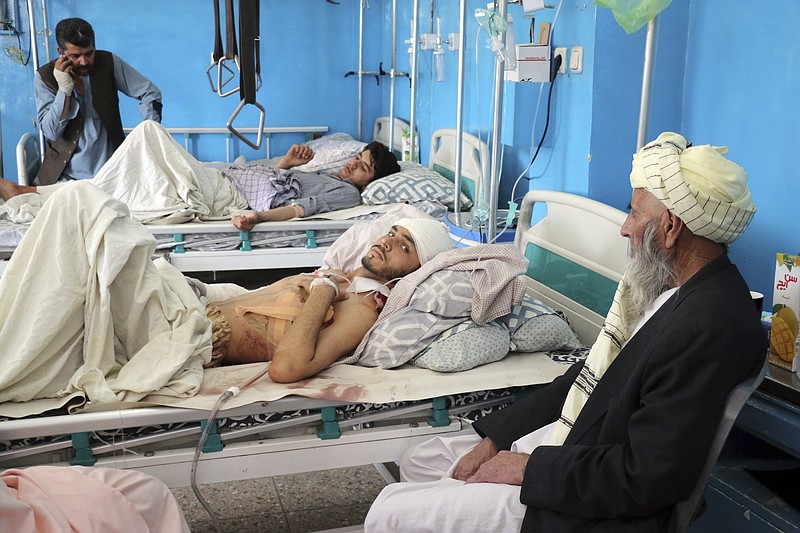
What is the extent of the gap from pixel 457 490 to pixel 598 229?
111 centimetres

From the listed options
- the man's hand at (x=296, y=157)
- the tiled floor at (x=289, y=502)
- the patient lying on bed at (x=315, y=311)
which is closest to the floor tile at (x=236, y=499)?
the tiled floor at (x=289, y=502)

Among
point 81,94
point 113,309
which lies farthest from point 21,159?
point 113,309

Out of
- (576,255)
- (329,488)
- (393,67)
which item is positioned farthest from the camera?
(393,67)

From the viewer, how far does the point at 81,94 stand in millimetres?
4965

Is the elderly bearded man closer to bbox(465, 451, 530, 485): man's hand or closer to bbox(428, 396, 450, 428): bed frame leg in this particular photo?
bbox(465, 451, 530, 485): man's hand

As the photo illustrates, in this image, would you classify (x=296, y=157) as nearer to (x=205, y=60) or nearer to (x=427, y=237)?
(x=205, y=60)

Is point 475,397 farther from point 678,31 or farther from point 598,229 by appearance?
point 678,31

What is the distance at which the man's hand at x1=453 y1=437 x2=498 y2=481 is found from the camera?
207 cm

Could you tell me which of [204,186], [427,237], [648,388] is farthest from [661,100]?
[204,186]

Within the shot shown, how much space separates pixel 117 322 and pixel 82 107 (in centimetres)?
305

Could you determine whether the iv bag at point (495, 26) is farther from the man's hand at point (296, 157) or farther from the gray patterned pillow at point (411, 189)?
the man's hand at point (296, 157)

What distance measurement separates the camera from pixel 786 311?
191 centimetres

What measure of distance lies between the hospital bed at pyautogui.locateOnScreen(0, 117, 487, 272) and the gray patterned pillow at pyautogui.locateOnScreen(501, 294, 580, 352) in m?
1.48

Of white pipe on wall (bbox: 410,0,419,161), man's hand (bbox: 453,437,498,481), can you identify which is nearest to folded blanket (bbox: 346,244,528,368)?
man's hand (bbox: 453,437,498,481)
